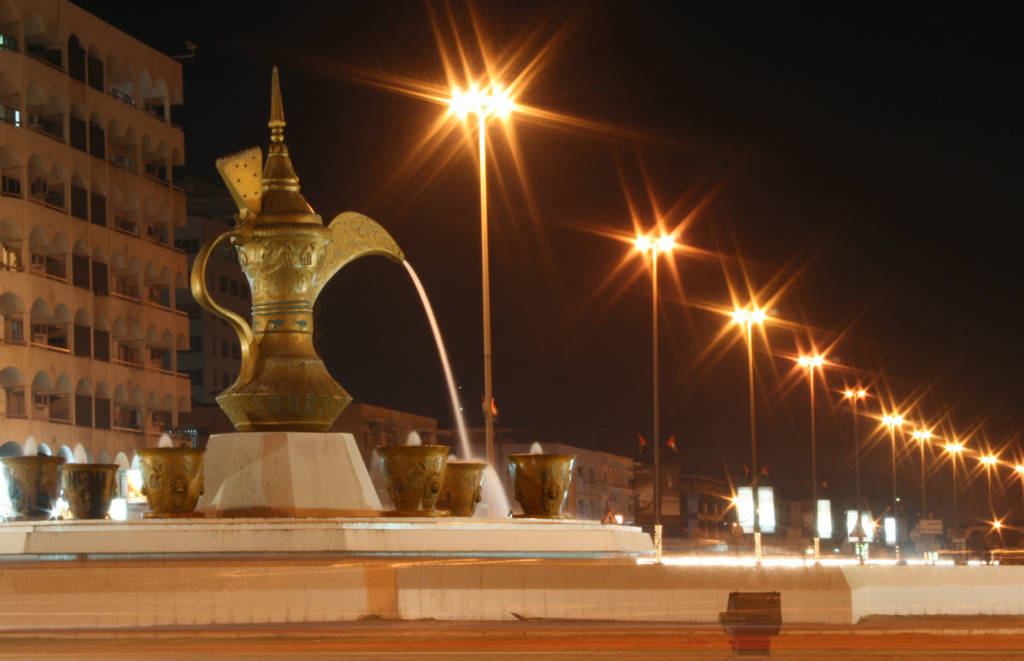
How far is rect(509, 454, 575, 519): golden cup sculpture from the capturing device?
1838 centimetres

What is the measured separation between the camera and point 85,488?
56.7 ft

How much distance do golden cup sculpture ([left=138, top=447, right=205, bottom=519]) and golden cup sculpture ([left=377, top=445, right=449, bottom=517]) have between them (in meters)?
1.94

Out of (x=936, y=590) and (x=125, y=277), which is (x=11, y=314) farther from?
(x=936, y=590)

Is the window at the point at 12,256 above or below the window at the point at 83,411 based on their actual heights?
above

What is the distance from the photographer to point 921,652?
1309 centimetres

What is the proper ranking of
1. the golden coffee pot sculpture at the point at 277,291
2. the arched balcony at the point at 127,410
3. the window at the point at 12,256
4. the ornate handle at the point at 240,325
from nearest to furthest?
the golden coffee pot sculpture at the point at 277,291, the ornate handle at the point at 240,325, the window at the point at 12,256, the arched balcony at the point at 127,410

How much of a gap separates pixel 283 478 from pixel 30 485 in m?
2.79

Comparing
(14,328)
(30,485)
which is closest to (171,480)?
(30,485)

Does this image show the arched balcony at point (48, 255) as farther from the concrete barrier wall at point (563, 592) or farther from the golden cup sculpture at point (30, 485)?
the concrete barrier wall at point (563, 592)

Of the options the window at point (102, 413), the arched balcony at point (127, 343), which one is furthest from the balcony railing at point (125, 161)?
the window at point (102, 413)

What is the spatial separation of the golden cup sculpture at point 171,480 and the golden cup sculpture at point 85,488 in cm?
106

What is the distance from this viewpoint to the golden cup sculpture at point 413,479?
662 inches

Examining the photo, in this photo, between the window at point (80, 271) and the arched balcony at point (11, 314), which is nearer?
the arched balcony at point (11, 314)

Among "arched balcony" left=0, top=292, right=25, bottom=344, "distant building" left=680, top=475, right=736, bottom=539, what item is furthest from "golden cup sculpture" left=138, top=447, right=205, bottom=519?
"distant building" left=680, top=475, right=736, bottom=539
